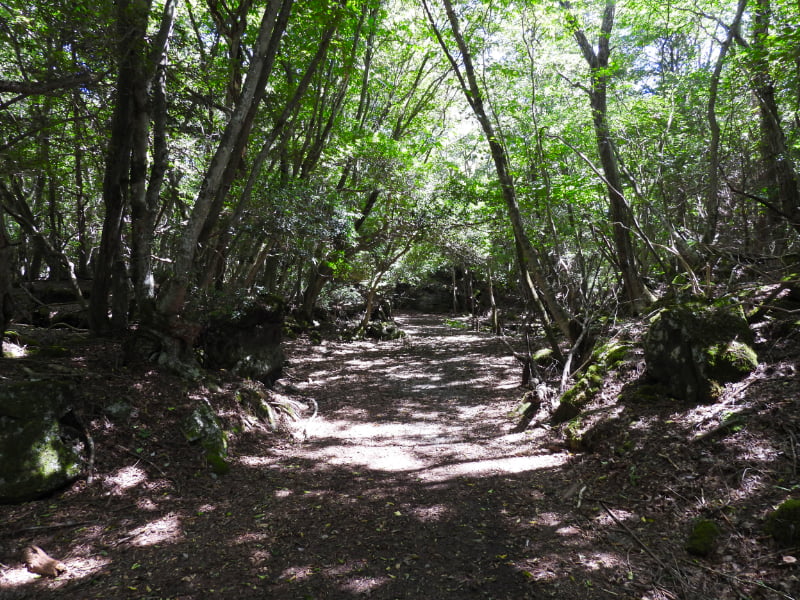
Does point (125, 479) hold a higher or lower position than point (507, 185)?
lower

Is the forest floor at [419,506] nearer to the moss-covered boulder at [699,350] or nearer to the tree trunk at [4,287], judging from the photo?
the moss-covered boulder at [699,350]

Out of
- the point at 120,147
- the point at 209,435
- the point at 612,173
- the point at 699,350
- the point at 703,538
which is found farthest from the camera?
the point at 612,173

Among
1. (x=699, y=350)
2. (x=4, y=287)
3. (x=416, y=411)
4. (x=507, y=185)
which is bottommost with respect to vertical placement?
(x=416, y=411)

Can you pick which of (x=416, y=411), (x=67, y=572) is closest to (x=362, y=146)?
(x=416, y=411)

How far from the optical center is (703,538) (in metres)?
3.17

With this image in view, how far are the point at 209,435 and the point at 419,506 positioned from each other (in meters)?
2.79

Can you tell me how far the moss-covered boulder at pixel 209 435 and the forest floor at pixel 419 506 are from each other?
13cm

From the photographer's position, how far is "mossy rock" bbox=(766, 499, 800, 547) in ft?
9.39

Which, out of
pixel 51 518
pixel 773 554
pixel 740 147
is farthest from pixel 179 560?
pixel 740 147

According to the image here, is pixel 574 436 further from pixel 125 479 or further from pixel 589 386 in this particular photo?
pixel 125 479

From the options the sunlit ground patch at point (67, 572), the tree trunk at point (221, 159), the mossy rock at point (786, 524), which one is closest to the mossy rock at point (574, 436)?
the mossy rock at point (786, 524)

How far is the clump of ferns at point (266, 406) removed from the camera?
677cm

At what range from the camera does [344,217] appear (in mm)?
10180

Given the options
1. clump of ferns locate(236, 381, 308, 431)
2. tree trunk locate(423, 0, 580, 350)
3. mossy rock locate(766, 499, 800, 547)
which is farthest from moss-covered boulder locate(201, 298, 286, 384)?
mossy rock locate(766, 499, 800, 547)
